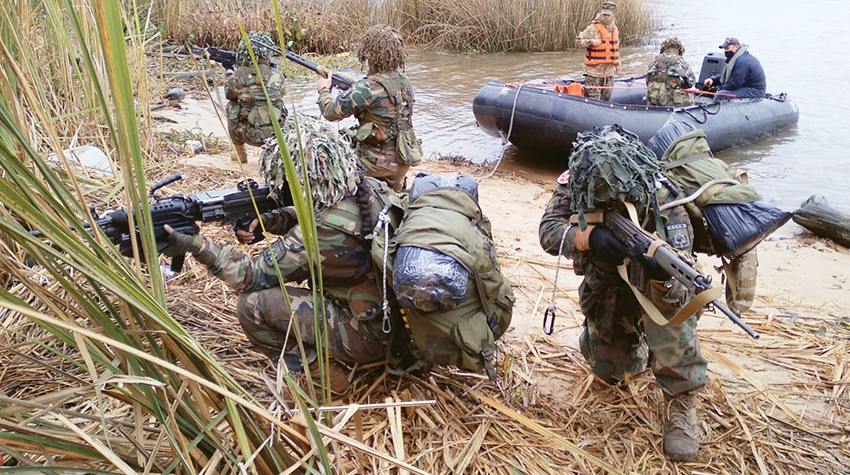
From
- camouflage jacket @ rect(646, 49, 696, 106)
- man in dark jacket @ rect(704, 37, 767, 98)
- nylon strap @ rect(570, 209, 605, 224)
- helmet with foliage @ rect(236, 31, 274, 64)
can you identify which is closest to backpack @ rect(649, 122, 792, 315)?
nylon strap @ rect(570, 209, 605, 224)

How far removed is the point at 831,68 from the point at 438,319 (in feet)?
47.6

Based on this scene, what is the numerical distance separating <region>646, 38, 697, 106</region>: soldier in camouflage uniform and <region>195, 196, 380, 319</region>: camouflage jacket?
714 centimetres

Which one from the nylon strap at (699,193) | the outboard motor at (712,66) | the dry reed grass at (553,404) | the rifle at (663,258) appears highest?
the nylon strap at (699,193)

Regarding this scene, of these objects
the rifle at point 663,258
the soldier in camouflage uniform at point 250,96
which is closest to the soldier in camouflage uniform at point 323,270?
the rifle at point 663,258

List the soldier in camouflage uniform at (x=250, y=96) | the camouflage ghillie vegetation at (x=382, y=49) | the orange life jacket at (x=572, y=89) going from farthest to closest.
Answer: the orange life jacket at (x=572, y=89) < the soldier in camouflage uniform at (x=250, y=96) < the camouflage ghillie vegetation at (x=382, y=49)

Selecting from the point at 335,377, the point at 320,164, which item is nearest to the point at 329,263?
the point at 320,164

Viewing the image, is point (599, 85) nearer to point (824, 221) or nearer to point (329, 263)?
point (824, 221)

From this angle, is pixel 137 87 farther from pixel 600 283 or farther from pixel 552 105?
pixel 552 105

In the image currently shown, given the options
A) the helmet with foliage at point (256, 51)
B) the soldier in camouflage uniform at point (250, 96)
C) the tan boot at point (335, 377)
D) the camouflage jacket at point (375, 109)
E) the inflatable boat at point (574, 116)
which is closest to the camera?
the tan boot at point (335, 377)

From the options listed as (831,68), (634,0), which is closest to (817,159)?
(831,68)

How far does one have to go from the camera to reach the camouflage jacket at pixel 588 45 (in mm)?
9516

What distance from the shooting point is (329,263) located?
2645 millimetres

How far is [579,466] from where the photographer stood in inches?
98.3

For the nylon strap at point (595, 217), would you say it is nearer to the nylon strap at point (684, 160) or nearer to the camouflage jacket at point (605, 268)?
the camouflage jacket at point (605, 268)
